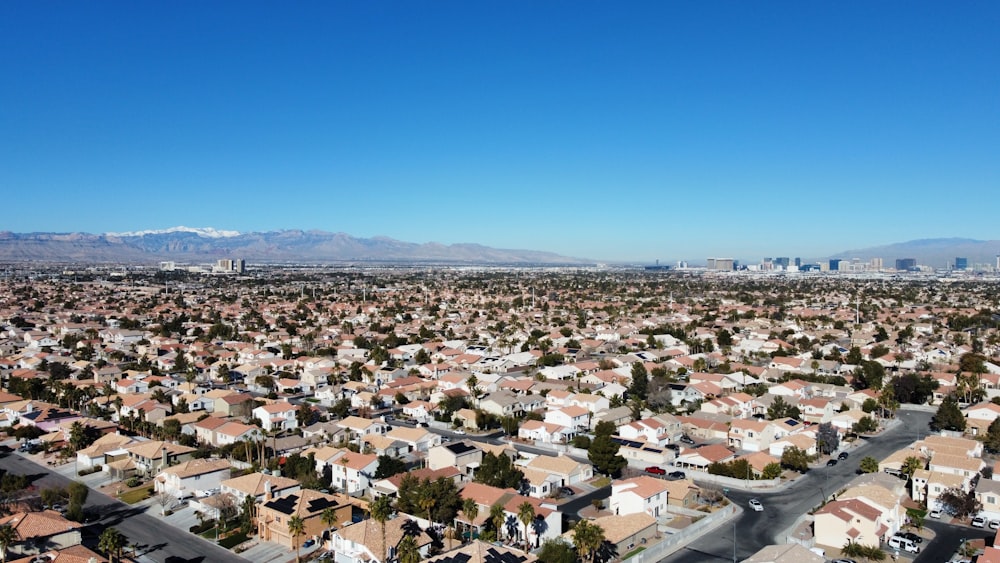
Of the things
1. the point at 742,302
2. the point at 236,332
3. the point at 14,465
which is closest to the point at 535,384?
the point at 14,465

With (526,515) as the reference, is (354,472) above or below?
below

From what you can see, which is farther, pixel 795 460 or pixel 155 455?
pixel 155 455

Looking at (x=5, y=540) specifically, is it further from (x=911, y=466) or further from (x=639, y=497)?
(x=911, y=466)

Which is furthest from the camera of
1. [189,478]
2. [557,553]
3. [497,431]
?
[497,431]

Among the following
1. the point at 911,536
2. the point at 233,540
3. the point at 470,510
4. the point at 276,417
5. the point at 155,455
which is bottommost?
the point at 233,540

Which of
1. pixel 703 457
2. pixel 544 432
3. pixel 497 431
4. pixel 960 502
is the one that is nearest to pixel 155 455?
pixel 497 431

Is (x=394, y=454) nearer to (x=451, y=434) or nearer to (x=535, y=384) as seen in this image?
(x=451, y=434)

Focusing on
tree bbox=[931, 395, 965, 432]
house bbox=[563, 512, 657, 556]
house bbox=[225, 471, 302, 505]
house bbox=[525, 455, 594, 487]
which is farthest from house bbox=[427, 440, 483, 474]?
tree bbox=[931, 395, 965, 432]
